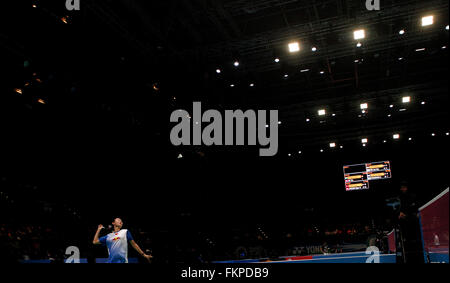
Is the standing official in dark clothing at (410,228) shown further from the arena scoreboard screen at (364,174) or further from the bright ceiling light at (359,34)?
the arena scoreboard screen at (364,174)

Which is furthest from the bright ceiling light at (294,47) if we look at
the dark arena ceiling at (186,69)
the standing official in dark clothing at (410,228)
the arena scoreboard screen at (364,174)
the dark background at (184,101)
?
the arena scoreboard screen at (364,174)

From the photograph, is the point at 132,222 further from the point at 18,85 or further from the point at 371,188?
the point at 371,188

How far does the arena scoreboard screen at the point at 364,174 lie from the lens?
1443 cm

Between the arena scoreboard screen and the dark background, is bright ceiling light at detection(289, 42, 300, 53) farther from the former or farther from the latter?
the arena scoreboard screen

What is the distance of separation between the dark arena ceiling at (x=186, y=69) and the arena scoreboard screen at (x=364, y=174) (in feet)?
6.85

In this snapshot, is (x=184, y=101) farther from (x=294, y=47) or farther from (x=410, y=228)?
(x=410, y=228)

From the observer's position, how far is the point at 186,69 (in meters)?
9.88

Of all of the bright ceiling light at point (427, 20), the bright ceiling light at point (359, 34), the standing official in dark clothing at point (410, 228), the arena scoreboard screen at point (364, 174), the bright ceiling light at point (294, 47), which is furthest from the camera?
the arena scoreboard screen at point (364, 174)

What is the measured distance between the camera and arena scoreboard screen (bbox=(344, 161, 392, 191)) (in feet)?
47.3

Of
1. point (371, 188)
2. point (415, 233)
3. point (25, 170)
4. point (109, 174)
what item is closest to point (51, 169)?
point (25, 170)

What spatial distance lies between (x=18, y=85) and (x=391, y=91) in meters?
11.3

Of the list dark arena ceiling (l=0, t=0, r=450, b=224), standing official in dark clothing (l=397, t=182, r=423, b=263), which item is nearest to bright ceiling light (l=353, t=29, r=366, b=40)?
dark arena ceiling (l=0, t=0, r=450, b=224)

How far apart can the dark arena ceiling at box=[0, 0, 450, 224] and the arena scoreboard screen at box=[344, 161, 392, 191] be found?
82.2 inches

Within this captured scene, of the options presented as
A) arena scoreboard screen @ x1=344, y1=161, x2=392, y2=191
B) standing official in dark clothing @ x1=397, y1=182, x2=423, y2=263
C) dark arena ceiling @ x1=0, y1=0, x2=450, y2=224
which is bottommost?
standing official in dark clothing @ x1=397, y1=182, x2=423, y2=263
